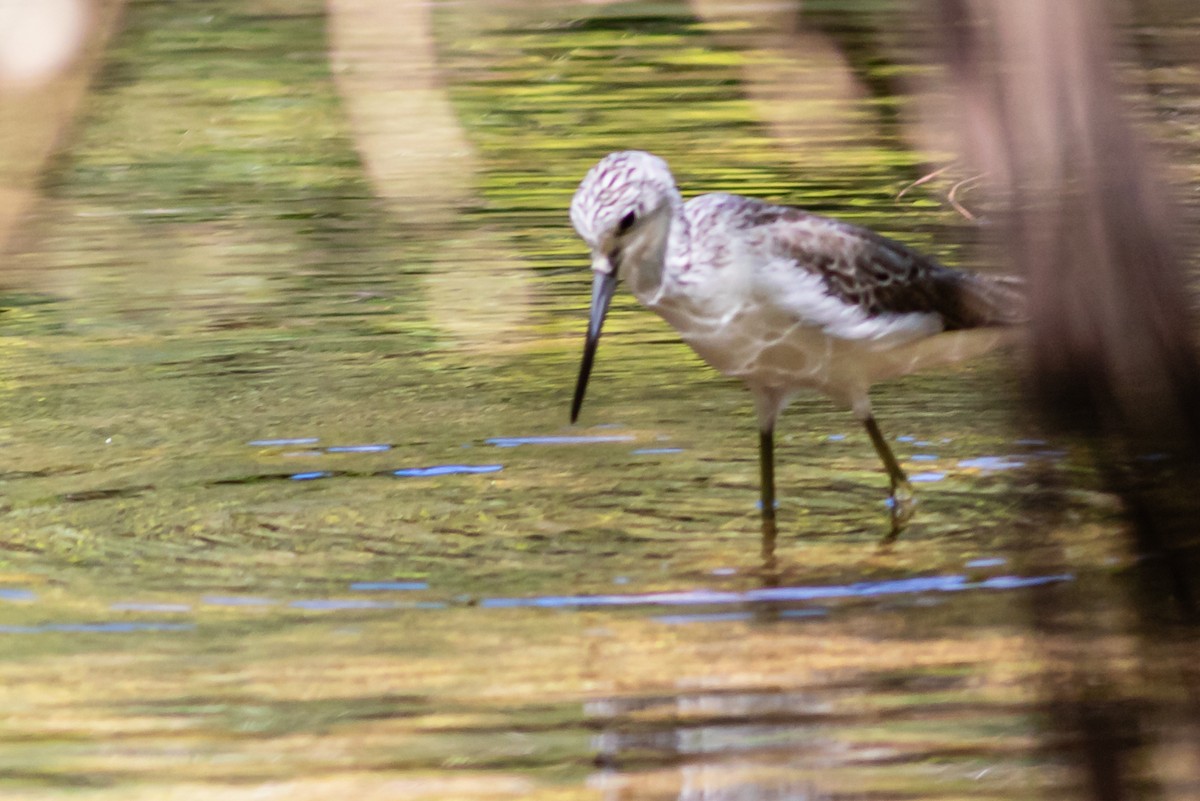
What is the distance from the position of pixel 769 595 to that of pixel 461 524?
82cm

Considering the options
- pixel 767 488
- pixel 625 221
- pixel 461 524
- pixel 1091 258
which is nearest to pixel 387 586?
pixel 461 524

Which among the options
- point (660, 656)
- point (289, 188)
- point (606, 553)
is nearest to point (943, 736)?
point (660, 656)

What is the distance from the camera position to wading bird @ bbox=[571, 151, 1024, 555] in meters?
4.14

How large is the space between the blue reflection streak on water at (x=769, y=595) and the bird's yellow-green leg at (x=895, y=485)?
422mm

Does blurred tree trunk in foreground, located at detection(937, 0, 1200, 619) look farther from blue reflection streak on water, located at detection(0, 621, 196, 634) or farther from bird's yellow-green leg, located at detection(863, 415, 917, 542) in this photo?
bird's yellow-green leg, located at detection(863, 415, 917, 542)

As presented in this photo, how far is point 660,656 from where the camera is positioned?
10.8 ft

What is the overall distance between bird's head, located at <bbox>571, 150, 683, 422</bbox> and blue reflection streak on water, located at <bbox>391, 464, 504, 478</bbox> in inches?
24.0

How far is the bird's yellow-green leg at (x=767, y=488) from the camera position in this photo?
4.07 metres

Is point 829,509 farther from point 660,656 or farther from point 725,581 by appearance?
point 660,656

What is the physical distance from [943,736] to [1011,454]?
5.83 ft

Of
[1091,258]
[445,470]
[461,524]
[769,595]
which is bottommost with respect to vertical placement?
[445,470]

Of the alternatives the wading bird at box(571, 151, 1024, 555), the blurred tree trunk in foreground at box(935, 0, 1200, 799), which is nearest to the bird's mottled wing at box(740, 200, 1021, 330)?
the wading bird at box(571, 151, 1024, 555)

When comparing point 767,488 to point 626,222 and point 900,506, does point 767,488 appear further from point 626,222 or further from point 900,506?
point 626,222

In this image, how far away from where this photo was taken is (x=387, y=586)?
3.76 meters
